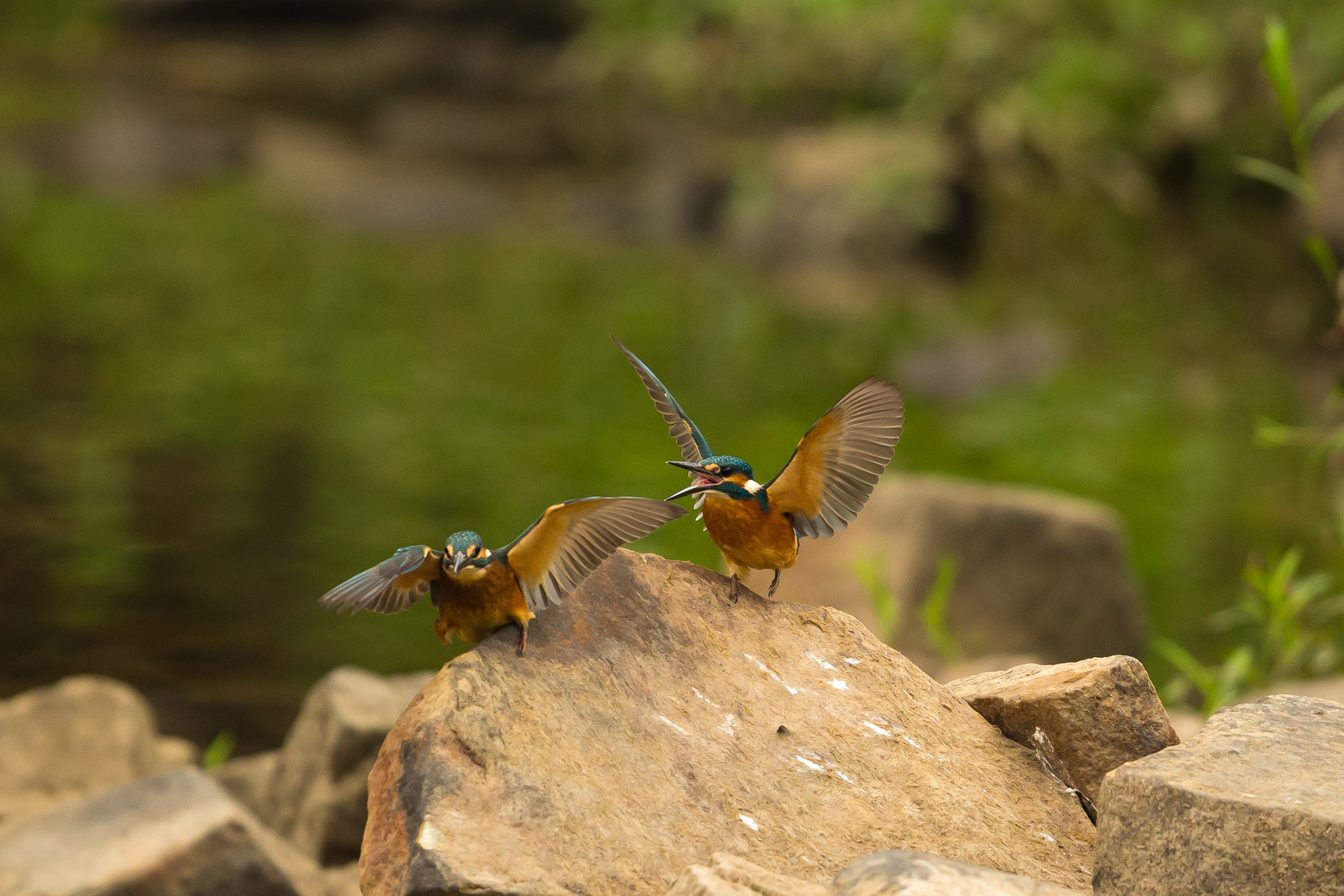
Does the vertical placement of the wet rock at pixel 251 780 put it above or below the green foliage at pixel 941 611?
below

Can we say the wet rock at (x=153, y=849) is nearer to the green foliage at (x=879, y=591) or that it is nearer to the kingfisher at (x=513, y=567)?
the kingfisher at (x=513, y=567)

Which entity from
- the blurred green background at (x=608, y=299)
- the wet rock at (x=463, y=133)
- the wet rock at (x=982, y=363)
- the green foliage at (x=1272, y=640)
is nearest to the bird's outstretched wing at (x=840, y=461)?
the green foliage at (x=1272, y=640)

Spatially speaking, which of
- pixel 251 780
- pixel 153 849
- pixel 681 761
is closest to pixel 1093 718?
pixel 681 761

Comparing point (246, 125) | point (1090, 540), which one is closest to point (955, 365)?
point (1090, 540)

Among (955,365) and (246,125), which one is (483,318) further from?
(246,125)

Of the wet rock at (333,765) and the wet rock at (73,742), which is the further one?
the wet rock at (73,742)

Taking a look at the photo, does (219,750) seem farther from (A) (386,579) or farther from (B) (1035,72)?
(B) (1035,72)

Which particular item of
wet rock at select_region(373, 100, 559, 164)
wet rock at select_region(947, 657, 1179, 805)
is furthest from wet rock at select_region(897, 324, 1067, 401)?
wet rock at select_region(373, 100, 559, 164)
